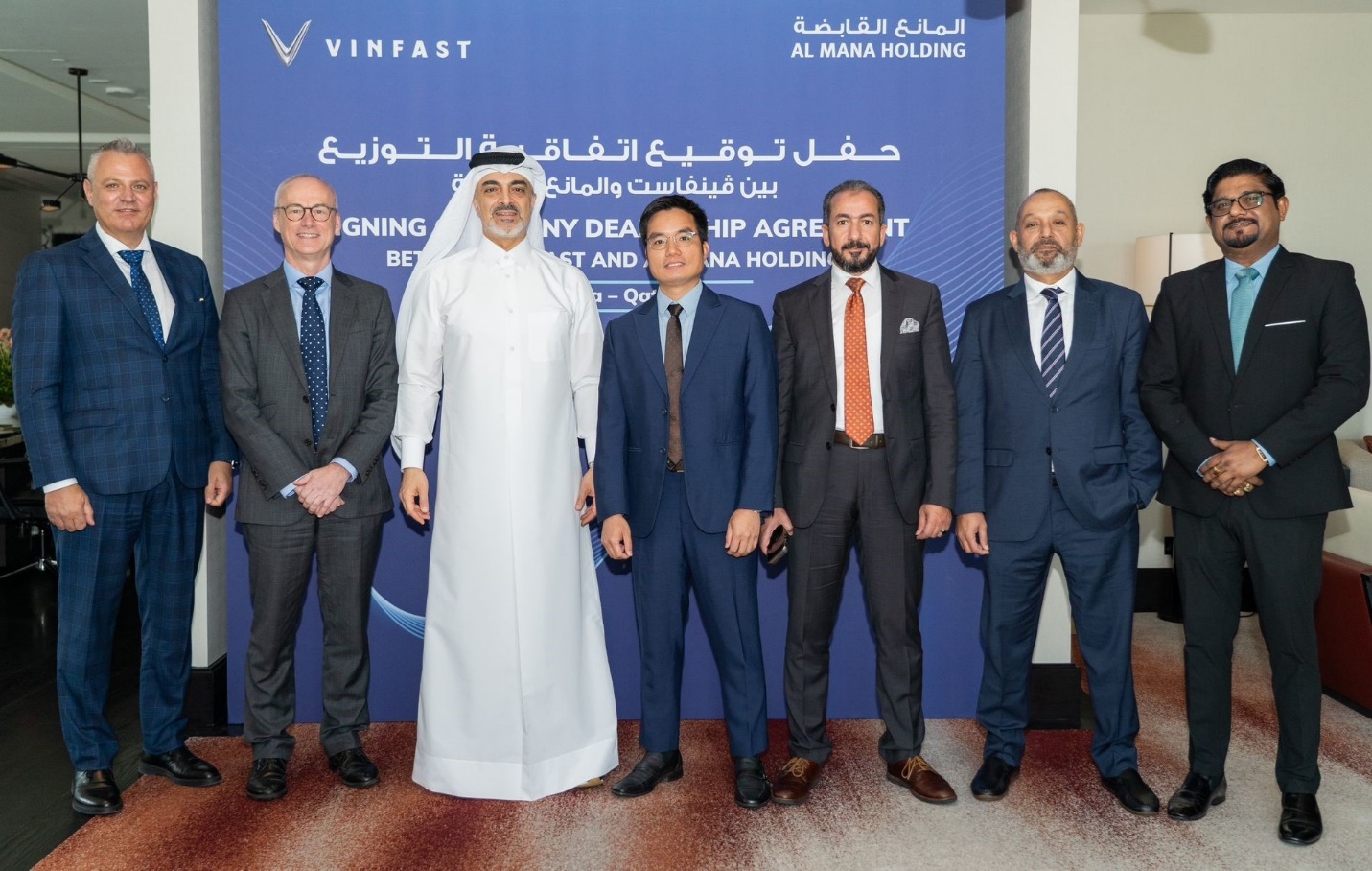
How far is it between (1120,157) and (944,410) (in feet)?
12.3

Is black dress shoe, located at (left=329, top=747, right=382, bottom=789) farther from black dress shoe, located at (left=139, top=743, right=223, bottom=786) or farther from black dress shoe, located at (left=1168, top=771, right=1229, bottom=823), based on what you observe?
black dress shoe, located at (left=1168, top=771, right=1229, bottom=823)

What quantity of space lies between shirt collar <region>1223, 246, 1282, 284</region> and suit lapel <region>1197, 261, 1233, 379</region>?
0.02 meters

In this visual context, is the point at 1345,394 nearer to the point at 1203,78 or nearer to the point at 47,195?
the point at 1203,78

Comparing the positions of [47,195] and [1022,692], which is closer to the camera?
[1022,692]

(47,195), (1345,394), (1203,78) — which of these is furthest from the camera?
(47,195)

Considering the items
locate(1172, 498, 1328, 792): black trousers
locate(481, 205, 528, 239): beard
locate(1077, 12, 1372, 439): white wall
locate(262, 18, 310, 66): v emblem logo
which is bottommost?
locate(1172, 498, 1328, 792): black trousers

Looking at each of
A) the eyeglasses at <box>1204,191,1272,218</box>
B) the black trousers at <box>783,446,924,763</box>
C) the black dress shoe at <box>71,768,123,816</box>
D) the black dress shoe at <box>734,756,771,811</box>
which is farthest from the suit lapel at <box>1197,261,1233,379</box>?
the black dress shoe at <box>71,768,123,816</box>

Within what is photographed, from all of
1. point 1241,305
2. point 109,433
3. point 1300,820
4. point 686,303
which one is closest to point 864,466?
point 686,303

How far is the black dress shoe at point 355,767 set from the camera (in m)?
3.24

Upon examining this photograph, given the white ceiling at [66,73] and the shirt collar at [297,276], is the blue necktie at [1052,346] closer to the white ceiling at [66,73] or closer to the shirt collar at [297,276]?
the shirt collar at [297,276]

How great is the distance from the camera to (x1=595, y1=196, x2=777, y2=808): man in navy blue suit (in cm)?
309

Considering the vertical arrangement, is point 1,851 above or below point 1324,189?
below

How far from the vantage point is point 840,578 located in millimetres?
3199

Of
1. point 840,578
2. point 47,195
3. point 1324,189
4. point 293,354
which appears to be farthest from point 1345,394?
point 47,195
